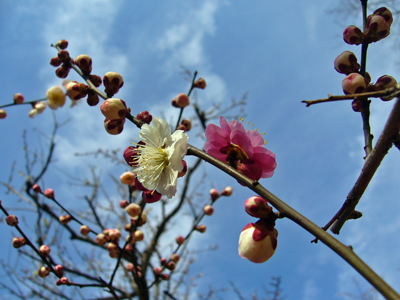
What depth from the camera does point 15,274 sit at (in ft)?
12.3

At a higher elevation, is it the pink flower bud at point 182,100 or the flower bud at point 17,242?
the pink flower bud at point 182,100

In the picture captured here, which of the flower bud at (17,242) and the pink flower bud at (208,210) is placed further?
the pink flower bud at (208,210)

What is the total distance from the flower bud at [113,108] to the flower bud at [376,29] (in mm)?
937

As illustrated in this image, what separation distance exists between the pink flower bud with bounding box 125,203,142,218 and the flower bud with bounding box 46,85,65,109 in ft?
3.31

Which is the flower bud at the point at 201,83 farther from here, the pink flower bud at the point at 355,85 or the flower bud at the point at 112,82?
the pink flower bud at the point at 355,85

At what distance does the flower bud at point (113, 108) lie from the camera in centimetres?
96

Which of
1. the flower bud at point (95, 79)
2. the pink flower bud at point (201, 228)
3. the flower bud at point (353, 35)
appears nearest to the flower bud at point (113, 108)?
the flower bud at point (95, 79)

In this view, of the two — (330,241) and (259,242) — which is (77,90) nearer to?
(259,242)

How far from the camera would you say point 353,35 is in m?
0.97

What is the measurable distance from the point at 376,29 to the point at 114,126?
1.02 meters

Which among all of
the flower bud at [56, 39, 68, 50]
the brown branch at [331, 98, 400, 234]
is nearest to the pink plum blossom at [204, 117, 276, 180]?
the brown branch at [331, 98, 400, 234]

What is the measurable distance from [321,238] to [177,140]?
50cm

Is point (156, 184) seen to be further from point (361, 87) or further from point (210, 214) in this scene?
point (210, 214)

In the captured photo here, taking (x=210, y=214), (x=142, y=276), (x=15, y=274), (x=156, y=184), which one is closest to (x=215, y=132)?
(x=156, y=184)
